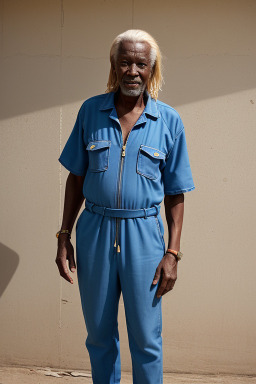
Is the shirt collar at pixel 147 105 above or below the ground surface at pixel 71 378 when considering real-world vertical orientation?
above

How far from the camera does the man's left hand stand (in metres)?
2.53

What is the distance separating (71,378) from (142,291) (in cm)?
138

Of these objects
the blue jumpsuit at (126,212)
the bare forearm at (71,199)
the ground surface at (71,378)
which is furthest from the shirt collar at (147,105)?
the ground surface at (71,378)

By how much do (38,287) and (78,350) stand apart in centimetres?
51

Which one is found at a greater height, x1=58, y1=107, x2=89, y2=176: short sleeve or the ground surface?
x1=58, y1=107, x2=89, y2=176: short sleeve

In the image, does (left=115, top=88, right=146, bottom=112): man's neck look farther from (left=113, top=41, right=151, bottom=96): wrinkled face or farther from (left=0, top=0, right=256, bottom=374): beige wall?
(left=0, top=0, right=256, bottom=374): beige wall

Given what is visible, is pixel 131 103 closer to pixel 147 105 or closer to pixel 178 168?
pixel 147 105

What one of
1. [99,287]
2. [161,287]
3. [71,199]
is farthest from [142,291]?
[71,199]

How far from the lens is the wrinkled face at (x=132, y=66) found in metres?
2.43

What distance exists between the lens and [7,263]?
11.8 feet

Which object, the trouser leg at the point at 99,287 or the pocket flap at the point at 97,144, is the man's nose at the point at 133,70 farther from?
the trouser leg at the point at 99,287

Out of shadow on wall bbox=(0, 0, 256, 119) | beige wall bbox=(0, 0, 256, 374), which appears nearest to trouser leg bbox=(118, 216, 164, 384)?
beige wall bbox=(0, 0, 256, 374)


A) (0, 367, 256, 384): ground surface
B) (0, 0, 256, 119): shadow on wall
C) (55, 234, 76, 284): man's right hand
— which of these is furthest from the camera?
(0, 367, 256, 384): ground surface

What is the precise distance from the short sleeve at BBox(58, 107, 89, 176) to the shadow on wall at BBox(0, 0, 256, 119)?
838mm
